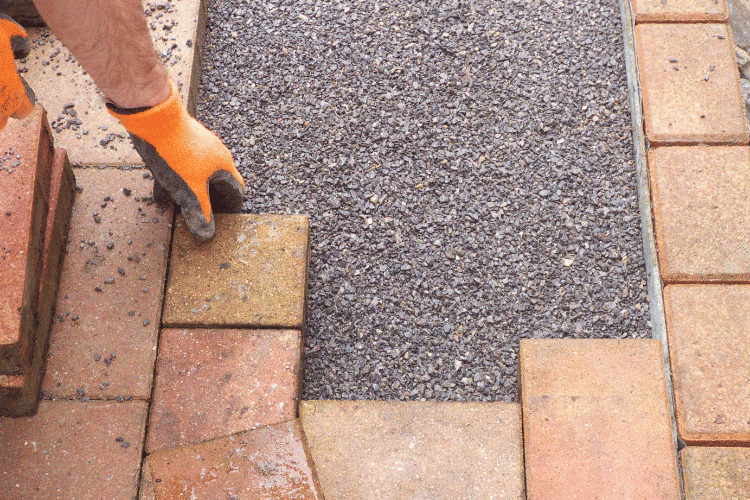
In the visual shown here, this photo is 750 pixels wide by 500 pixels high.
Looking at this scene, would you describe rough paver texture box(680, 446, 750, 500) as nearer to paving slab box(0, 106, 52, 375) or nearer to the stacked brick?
the stacked brick

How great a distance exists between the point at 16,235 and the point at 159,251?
1.33ft

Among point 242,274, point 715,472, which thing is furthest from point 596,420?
point 242,274

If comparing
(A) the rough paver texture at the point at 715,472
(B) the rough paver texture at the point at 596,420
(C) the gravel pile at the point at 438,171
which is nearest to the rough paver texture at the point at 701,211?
(C) the gravel pile at the point at 438,171

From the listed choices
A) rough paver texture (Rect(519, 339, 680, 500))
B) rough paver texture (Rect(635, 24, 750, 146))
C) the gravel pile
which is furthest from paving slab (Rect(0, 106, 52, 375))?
rough paver texture (Rect(635, 24, 750, 146))

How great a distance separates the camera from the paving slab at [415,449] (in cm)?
181

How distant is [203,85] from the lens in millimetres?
2529

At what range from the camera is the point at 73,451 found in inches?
72.7

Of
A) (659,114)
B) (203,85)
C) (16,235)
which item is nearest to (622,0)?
(659,114)

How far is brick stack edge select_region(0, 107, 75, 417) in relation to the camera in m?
1.80

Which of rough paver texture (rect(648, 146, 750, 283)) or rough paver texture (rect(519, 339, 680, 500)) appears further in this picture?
rough paver texture (rect(648, 146, 750, 283))

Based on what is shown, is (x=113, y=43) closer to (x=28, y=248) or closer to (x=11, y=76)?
(x=11, y=76)

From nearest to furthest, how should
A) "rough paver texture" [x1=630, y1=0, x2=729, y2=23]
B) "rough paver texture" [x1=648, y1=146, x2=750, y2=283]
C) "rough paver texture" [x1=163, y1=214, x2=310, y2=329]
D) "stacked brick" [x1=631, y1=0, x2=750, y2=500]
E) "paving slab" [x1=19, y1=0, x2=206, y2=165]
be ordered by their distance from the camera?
"stacked brick" [x1=631, y1=0, x2=750, y2=500] < "rough paver texture" [x1=163, y1=214, x2=310, y2=329] < "rough paver texture" [x1=648, y1=146, x2=750, y2=283] < "paving slab" [x1=19, y1=0, x2=206, y2=165] < "rough paver texture" [x1=630, y1=0, x2=729, y2=23]

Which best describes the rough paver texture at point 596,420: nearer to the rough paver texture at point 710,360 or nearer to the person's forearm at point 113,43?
the rough paver texture at point 710,360

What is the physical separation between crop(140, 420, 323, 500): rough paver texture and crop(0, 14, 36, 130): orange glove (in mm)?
992
